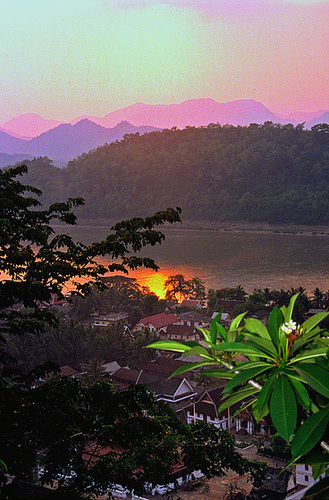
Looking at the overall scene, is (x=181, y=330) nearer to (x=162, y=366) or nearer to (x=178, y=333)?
(x=178, y=333)

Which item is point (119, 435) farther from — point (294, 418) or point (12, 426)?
point (294, 418)

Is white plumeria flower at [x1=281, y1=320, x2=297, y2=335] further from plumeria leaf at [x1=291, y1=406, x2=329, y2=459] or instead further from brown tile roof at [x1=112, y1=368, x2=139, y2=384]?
brown tile roof at [x1=112, y1=368, x2=139, y2=384]

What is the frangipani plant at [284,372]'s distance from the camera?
750mm

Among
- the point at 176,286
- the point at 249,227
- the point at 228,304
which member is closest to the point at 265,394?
the point at 228,304

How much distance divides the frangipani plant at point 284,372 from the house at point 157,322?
16.9 meters

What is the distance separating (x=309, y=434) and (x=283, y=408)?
0.05 m

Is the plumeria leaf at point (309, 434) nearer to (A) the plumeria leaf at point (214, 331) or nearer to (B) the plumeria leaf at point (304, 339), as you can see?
(B) the plumeria leaf at point (304, 339)

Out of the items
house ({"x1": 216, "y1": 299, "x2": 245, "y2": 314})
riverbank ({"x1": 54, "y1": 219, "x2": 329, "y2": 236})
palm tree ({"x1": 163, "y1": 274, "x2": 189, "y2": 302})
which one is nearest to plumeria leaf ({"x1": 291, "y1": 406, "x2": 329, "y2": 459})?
house ({"x1": 216, "y1": 299, "x2": 245, "y2": 314})

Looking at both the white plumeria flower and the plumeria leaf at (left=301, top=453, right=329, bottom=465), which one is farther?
the white plumeria flower

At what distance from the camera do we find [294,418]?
0.76 meters

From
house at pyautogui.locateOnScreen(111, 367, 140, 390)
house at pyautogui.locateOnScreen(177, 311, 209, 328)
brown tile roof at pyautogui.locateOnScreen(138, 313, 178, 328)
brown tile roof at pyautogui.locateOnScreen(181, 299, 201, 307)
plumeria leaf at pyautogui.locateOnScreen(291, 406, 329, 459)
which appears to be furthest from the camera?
brown tile roof at pyautogui.locateOnScreen(181, 299, 201, 307)

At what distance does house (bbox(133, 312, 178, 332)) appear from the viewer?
18219 millimetres

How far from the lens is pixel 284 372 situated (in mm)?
830

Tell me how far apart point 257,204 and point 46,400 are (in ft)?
161
